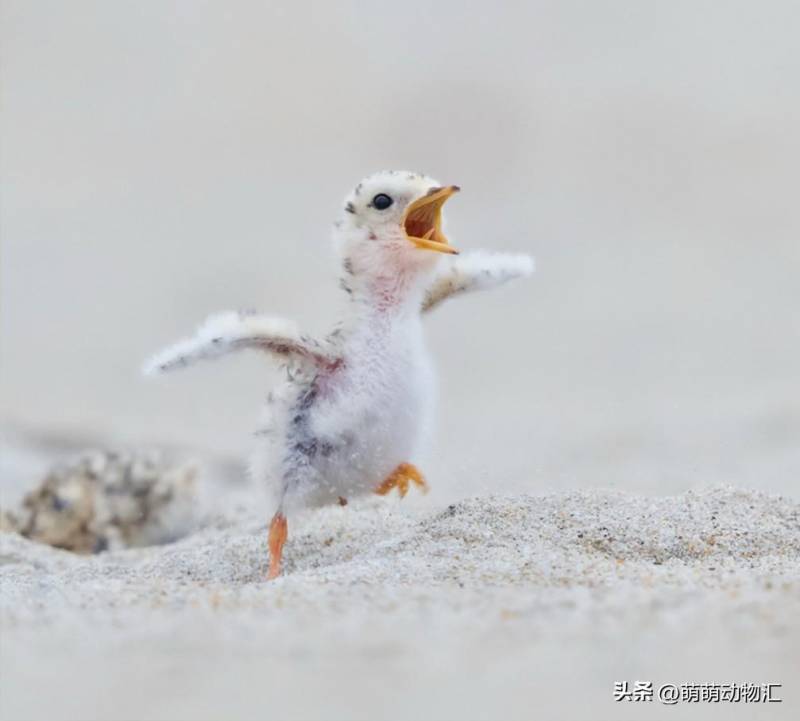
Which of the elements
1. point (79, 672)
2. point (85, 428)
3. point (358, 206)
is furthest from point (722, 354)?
point (79, 672)

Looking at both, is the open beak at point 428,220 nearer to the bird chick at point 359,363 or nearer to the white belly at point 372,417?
the bird chick at point 359,363

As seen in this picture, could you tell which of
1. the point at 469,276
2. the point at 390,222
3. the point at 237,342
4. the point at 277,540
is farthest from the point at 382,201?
the point at 277,540

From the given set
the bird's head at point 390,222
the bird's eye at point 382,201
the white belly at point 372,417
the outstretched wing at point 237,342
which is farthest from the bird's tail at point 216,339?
the bird's eye at point 382,201

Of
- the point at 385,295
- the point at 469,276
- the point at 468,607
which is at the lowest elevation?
the point at 468,607

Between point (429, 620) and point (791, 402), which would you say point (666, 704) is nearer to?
point (429, 620)

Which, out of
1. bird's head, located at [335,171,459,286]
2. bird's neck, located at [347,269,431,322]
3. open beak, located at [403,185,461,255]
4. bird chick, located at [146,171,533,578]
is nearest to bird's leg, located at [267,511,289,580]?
bird chick, located at [146,171,533,578]

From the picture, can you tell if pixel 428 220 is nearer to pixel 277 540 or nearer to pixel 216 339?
pixel 216 339

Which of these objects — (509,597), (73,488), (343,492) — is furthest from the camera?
(73,488)
